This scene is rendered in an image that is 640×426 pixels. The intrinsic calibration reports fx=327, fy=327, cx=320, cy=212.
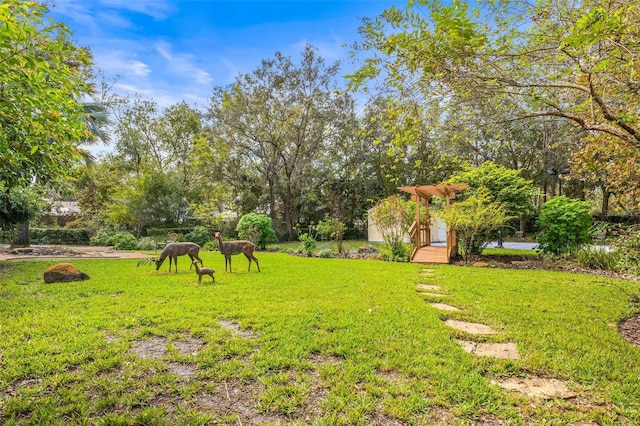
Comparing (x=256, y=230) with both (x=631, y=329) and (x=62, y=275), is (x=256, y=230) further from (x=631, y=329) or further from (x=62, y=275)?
(x=631, y=329)

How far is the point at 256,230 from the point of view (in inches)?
538

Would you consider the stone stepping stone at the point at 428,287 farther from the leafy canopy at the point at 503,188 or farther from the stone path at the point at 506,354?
the leafy canopy at the point at 503,188

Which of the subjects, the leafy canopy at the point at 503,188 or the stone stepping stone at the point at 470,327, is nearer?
the stone stepping stone at the point at 470,327

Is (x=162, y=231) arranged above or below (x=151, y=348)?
above

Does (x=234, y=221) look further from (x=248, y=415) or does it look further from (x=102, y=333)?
(x=248, y=415)

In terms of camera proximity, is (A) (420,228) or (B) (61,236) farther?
(B) (61,236)

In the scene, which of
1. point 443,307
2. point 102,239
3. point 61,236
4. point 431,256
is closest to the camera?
point 443,307

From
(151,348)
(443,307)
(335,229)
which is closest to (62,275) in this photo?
(151,348)

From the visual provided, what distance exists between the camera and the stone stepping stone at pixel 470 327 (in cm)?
341

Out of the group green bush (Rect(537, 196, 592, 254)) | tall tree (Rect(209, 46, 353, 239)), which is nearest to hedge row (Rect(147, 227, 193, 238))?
tall tree (Rect(209, 46, 353, 239))

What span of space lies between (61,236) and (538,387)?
18953mm

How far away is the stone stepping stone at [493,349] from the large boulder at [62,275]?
6456mm

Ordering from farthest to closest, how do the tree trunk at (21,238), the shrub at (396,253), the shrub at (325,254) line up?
the tree trunk at (21,238) → the shrub at (325,254) → the shrub at (396,253)

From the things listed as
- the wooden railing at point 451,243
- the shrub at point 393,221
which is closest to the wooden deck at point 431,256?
the wooden railing at point 451,243
